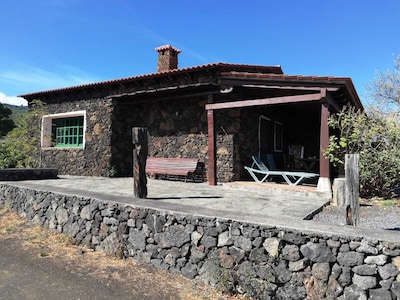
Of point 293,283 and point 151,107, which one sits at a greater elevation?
point 151,107

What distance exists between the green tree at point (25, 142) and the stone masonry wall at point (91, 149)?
119 cm

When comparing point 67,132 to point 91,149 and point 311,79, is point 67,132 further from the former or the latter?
point 311,79

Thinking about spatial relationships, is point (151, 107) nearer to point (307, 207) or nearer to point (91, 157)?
point (91, 157)

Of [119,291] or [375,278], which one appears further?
[119,291]

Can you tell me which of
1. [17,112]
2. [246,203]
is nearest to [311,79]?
[246,203]

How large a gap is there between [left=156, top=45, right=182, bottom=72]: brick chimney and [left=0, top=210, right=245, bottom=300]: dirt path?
723 centimetres

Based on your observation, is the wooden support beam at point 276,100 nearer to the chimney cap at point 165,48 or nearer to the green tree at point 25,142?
the chimney cap at point 165,48

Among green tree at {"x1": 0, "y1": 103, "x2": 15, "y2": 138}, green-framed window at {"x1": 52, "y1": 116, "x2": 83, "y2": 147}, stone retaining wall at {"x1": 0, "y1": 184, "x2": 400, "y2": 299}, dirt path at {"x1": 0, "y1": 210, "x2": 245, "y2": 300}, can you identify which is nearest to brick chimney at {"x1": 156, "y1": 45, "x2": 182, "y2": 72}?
green-framed window at {"x1": 52, "y1": 116, "x2": 83, "y2": 147}

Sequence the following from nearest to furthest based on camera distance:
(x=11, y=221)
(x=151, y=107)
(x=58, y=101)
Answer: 1. (x=11, y=221)
2. (x=151, y=107)
3. (x=58, y=101)

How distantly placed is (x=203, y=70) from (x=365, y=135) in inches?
166

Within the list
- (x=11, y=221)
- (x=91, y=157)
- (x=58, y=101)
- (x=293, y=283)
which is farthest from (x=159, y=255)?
(x=58, y=101)

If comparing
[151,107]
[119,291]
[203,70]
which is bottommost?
[119,291]

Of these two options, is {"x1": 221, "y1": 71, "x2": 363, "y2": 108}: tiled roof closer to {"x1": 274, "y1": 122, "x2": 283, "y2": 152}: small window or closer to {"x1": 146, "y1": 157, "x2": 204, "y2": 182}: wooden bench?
{"x1": 146, "y1": 157, "x2": 204, "y2": 182}: wooden bench

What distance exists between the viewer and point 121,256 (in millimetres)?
4078
